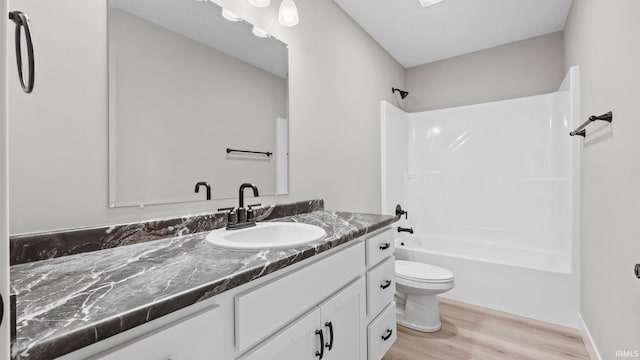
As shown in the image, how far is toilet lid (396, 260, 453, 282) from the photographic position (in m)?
2.09

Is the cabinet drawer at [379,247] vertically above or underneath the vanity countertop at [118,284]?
underneath

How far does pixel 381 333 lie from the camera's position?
1.52 metres

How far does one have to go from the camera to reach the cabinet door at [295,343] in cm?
81

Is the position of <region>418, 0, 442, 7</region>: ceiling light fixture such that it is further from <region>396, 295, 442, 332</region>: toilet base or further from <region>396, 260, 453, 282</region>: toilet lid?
<region>396, 295, 442, 332</region>: toilet base

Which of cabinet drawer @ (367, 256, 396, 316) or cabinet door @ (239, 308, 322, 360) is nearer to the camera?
cabinet door @ (239, 308, 322, 360)

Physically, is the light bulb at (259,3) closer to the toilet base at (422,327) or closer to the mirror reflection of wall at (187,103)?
the mirror reflection of wall at (187,103)

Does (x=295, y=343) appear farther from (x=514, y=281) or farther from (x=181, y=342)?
(x=514, y=281)

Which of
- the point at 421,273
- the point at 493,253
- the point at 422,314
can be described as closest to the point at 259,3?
the point at 421,273

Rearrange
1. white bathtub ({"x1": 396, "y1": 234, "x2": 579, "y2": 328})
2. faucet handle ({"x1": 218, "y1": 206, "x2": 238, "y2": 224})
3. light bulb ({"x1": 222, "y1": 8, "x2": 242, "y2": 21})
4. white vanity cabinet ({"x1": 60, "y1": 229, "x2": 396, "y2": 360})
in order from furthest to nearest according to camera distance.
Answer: white bathtub ({"x1": 396, "y1": 234, "x2": 579, "y2": 328})
light bulb ({"x1": 222, "y1": 8, "x2": 242, "y2": 21})
faucet handle ({"x1": 218, "y1": 206, "x2": 238, "y2": 224})
white vanity cabinet ({"x1": 60, "y1": 229, "x2": 396, "y2": 360})

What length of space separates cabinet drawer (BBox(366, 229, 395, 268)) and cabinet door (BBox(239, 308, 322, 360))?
0.49 metres

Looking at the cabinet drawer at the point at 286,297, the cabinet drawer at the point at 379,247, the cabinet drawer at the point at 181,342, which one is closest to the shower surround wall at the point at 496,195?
the cabinet drawer at the point at 379,247

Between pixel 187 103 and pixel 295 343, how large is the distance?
40.9 inches

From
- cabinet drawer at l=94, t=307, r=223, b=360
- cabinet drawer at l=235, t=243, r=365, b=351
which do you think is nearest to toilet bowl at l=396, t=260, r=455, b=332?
cabinet drawer at l=235, t=243, r=365, b=351

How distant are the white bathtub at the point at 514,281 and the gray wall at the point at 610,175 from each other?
0.51ft
